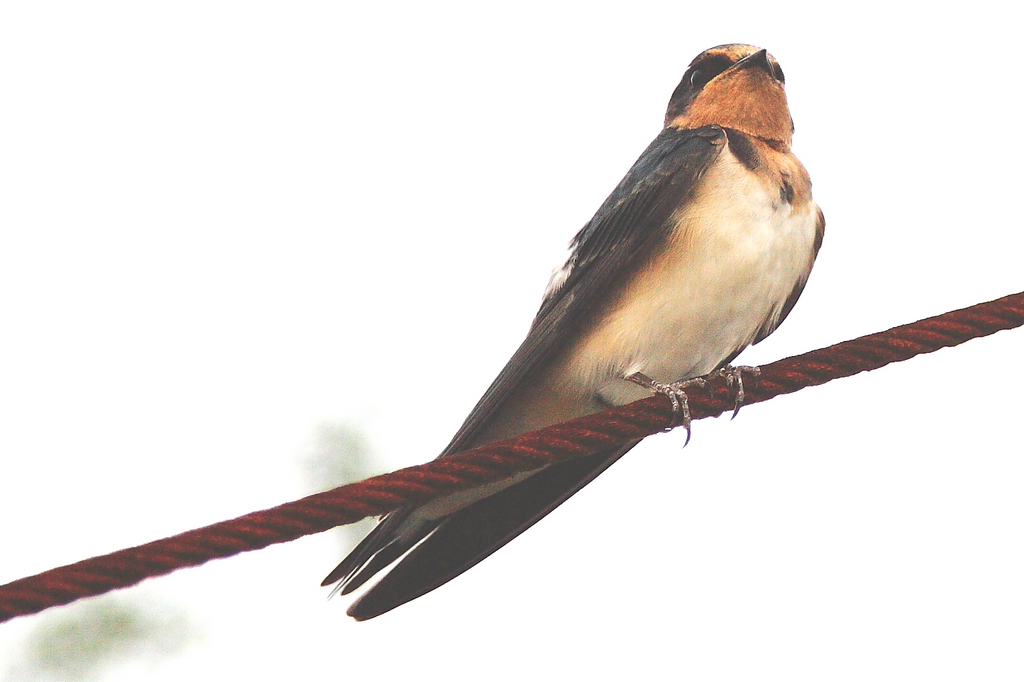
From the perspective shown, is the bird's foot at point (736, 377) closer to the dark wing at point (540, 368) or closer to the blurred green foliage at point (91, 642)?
the dark wing at point (540, 368)

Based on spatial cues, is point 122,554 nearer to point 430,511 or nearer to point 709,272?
point 430,511

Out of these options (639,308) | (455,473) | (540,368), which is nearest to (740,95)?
(639,308)

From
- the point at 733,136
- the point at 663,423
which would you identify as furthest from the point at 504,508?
the point at 733,136

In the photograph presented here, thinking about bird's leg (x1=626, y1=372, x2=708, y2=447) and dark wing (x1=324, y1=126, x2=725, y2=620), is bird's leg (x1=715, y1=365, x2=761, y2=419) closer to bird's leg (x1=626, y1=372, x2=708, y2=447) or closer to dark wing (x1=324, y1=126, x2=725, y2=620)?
bird's leg (x1=626, y1=372, x2=708, y2=447)

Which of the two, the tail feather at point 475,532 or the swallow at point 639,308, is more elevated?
the swallow at point 639,308

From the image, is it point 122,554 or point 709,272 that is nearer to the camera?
point 122,554

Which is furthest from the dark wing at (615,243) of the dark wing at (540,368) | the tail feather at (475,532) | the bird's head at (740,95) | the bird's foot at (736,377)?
the bird's foot at (736,377)
